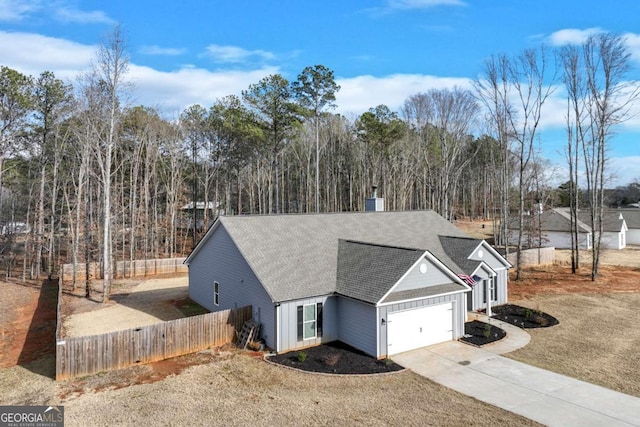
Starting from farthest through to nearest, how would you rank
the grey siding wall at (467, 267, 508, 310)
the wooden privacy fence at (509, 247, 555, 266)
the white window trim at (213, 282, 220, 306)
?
the wooden privacy fence at (509, 247, 555, 266) → the grey siding wall at (467, 267, 508, 310) → the white window trim at (213, 282, 220, 306)

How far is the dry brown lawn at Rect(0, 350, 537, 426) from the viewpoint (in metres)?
9.04

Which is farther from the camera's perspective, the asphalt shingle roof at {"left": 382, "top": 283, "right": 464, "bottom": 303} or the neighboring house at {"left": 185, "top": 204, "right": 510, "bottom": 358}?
the neighboring house at {"left": 185, "top": 204, "right": 510, "bottom": 358}

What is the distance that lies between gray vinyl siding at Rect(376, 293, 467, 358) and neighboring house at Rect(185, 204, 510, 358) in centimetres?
4

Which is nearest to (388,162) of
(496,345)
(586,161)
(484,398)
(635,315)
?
(586,161)

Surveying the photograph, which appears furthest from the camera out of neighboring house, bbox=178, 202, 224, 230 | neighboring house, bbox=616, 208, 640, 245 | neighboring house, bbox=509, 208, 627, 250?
neighboring house, bbox=616, 208, 640, 245

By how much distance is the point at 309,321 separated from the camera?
1419 centimetres

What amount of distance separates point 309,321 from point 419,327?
13.2ft

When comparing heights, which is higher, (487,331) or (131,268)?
(131,268)

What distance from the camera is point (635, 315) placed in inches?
698

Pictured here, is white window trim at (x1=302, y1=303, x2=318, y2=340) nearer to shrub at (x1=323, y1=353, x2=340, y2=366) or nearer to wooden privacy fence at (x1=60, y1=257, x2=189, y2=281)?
shrub at (x1=323, y1=353, x2=340, y2=366)

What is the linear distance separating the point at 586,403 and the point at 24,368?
52.9 feet

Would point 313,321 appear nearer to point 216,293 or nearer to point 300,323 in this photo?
point 300,323

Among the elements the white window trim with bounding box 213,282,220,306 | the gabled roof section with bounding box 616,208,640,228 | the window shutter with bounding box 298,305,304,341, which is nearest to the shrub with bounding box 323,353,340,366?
the window shutter with bounding box 298,305,304,341

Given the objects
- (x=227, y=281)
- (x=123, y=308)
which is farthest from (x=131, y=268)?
(x=227, y=281)
